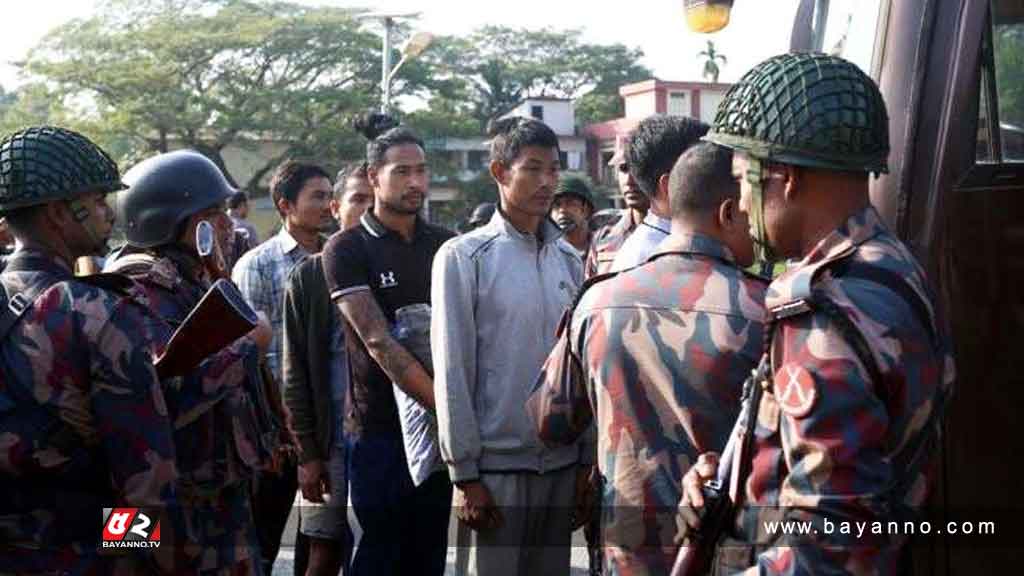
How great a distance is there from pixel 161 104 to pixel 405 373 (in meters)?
42.6

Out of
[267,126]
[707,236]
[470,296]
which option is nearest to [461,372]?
[470,296]

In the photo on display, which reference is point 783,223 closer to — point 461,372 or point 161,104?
point 461,372

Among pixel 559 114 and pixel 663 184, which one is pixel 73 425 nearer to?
pixel 663 184

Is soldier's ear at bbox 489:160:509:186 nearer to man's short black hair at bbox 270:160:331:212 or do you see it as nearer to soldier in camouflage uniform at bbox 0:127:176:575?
soldier in camouflage uniform at bbox 0:127:176:575

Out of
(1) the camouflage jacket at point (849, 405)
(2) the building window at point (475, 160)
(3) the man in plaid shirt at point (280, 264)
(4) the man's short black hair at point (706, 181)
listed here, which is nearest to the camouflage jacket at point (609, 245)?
(3) the man in plaid shirt at point (280, 264)

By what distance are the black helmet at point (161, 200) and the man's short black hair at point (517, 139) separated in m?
0.98

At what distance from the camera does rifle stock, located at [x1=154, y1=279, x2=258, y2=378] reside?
322cm

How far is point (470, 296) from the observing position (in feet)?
13.1

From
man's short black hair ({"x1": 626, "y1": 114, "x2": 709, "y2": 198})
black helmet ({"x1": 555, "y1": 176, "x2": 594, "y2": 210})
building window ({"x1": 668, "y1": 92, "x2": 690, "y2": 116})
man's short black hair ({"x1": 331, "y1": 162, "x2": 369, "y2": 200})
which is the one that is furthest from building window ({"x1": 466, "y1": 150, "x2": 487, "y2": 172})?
man's short black hair ({"x1": 626, "y1": 114, "x2": 709, "y2": 198})

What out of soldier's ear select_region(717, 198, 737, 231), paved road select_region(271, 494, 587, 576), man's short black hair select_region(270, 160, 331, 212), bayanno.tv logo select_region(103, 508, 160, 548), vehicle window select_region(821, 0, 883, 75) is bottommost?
paved road select_region(271, 494, 587, 576)

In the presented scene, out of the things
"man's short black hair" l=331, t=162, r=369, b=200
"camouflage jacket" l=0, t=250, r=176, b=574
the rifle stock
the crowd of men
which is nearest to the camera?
the crowd of men

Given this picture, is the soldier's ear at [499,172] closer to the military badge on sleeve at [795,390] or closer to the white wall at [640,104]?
the military badge on sleeve at [795,390]

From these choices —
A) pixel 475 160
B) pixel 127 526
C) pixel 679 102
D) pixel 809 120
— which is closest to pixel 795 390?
pixel 809 120

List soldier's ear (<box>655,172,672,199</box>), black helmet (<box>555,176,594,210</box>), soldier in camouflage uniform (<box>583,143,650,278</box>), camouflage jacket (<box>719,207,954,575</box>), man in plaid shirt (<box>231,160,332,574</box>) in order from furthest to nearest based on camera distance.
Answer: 1. black helmet (<box>555,176,594,210</box>)
2. man in plaid shirt (<box>231,160,332,574</box>)
3. soldier in camouflage uniform (<box>583,143,650,278</box>)
4. soldier's ear (<box>655,172,672,199</box>)
5. camouflage jacket (<box>719,207,954,575</box>)
